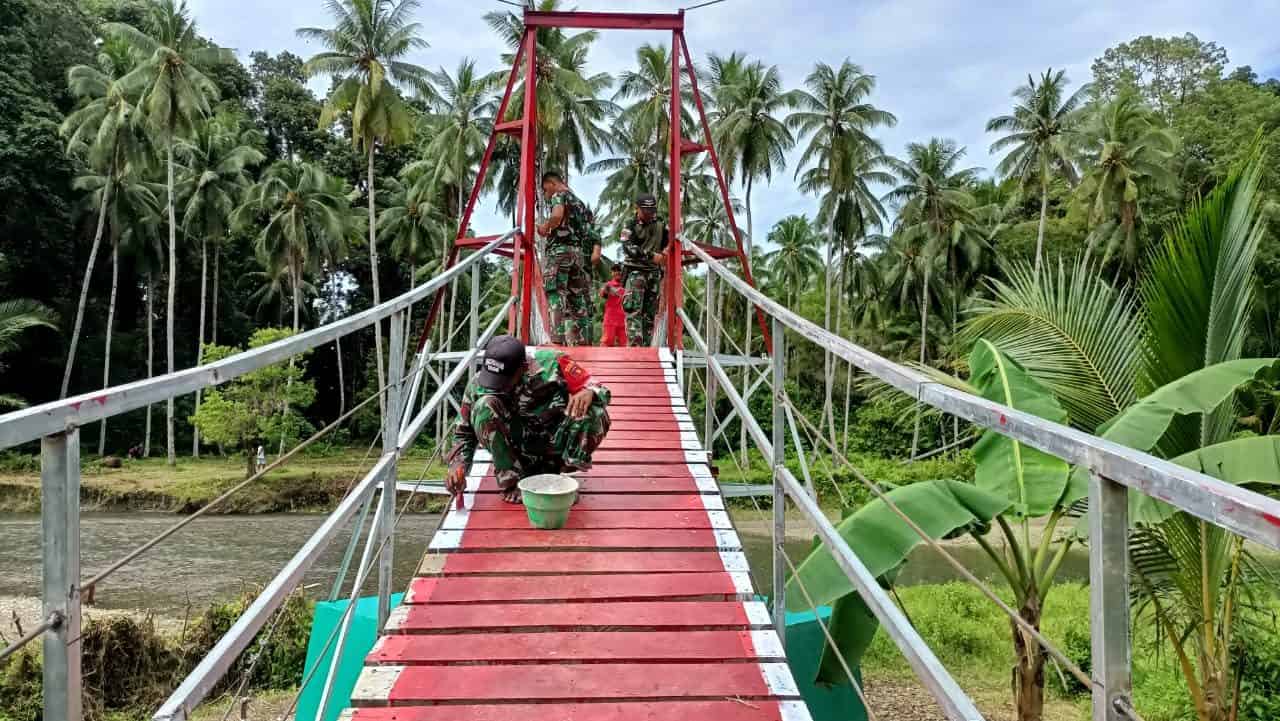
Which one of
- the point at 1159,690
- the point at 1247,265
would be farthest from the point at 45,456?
the point at 1159,690

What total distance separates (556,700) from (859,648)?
1.49m

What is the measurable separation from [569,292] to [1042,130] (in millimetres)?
30083

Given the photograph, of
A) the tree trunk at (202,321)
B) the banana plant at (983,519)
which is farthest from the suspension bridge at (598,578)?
the tree trunk at (202,321)

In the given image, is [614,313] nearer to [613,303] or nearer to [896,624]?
[613,303]

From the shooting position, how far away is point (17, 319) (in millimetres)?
23797

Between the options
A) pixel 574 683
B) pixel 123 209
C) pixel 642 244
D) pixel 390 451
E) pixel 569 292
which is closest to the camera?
pixel 574 683

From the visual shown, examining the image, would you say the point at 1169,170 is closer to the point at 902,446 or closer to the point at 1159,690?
the point at 902,446

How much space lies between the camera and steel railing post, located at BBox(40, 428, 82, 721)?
1.17 m

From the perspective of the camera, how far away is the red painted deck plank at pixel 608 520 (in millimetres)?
3752

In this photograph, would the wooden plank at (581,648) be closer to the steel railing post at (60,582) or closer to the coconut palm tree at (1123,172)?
the steel railing post at (60,582)

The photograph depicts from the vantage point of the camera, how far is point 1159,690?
32.7 feet

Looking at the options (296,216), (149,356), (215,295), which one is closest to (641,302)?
(296,216)

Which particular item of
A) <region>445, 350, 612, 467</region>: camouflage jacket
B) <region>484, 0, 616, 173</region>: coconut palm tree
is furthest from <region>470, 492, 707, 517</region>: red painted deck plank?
<region>484, 0, 616, 173</region>: coconut palm tree

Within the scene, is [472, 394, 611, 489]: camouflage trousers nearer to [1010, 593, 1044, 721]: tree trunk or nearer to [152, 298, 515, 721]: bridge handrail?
[152, 298, 515, 721]: bridge handrail
